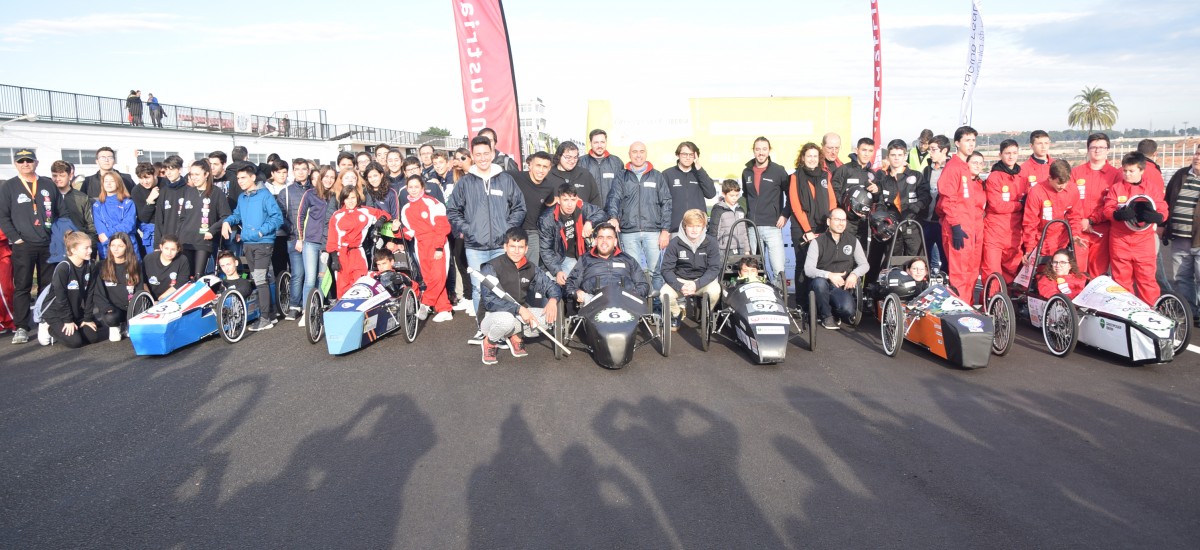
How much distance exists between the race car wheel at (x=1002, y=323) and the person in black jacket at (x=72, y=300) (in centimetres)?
876

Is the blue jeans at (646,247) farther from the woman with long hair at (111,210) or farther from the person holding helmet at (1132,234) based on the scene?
the woman with long hair at (111,210)

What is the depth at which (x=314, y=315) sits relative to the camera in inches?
294

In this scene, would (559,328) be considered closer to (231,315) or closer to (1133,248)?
(231,315)

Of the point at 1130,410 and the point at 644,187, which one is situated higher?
the point at 644,187

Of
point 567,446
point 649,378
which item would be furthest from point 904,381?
point 567,446

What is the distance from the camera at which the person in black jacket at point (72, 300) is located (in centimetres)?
728

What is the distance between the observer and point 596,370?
634 cm

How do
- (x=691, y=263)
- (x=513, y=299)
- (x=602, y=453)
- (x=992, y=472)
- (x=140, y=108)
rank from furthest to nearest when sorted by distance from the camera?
1. (x=140, y=108)
2. (x=691, y=263)
3. (x=513, y=299)
4. (x=602, y=453)
5. (x=992, y=472)

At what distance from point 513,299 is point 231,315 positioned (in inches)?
123

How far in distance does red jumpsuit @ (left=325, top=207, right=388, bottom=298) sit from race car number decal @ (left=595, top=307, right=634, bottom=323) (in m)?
3.10

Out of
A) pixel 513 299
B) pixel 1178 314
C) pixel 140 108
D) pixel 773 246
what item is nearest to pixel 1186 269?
pixel 1178 314

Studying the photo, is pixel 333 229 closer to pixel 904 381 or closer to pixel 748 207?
pixel 748 207

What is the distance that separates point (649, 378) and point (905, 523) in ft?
9.16

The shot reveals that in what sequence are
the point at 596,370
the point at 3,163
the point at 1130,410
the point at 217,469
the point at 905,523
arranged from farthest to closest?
the point at 3,163
the point at 596,370
the point at 1130,410
the point at 217,469
the point at 905,523
